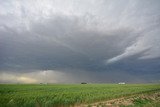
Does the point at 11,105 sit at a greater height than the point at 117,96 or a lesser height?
lesser

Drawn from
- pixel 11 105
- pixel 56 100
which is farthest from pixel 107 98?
pixel 11 105

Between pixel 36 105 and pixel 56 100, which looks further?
pixel 56 100

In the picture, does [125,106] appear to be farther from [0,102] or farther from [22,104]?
[0,102]

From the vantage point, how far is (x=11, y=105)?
2602 centimetres

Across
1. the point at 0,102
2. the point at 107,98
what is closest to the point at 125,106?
the point at 107,98

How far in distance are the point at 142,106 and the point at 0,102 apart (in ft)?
79.3

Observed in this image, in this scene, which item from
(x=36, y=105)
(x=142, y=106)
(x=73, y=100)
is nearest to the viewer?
(x=36, y=105)

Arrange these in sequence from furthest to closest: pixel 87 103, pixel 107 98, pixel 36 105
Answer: pixel 107 98 < pixel 87 103 < pixel 36 105

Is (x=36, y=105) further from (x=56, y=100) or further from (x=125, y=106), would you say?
(x=125, y=106)

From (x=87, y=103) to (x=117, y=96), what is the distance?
46.2ft

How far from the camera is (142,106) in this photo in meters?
38.7

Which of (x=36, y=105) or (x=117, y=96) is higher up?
(x=117, y=96)

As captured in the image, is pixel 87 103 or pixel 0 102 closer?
pixel 0 102

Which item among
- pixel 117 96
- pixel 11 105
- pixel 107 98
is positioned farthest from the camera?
pixel 117 96
